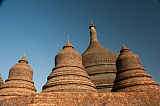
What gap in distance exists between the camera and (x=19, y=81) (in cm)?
1747

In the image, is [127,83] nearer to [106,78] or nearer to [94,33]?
[106,78]

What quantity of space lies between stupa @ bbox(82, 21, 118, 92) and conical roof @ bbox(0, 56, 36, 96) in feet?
27.0

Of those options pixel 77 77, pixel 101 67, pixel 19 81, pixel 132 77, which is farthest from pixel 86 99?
pixel 101 67

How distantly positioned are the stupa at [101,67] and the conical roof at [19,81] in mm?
8219

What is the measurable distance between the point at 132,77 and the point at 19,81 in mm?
11985

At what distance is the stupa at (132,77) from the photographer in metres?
14.1

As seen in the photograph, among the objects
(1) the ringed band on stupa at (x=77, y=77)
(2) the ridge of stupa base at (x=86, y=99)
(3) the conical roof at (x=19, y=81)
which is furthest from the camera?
(3) the conical roof at (x=19, y=81)

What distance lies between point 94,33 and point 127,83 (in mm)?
19054

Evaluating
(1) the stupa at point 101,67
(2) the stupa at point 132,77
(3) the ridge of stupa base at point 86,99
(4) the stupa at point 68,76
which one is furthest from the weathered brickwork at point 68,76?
(1) the stupa at point 101,67

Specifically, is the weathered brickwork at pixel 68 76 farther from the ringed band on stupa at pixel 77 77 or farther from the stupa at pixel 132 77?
the stupa at pixel 132 77

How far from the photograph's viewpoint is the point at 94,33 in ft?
107

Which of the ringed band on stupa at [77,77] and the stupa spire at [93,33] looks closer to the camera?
the ringed band on stupa at [77,77]

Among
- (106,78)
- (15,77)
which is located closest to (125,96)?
(106,78)

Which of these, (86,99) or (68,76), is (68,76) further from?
(86,99)
